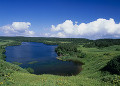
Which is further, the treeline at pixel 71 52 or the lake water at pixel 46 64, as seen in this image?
the treeline at pixel 71 52

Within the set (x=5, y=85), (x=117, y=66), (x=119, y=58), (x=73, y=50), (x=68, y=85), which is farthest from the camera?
(x=73, y=50)

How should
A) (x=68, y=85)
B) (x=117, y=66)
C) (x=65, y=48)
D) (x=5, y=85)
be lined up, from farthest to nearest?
1. (x=65, y=48)
2. (x=117, y=66)
3. (x=68, y=85)
4. (x=5, y=85)

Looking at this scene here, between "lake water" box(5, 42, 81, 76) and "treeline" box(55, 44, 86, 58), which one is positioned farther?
"treeline" box(55, 44, 86, 58)

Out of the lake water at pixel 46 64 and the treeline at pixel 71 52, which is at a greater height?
the treeline at pixel 71 52

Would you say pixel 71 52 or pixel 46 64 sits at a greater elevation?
pixel 71 52

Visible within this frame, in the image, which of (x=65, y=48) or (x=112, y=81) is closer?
(x=112, y=81)

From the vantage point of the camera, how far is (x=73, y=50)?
9794 cm

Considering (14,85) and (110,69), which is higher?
(14,85)

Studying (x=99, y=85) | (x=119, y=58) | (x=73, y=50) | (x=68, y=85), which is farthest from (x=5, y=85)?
(x=73, y=50)

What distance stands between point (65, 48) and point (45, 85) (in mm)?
92084

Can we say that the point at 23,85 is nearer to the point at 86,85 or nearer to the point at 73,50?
the point at 86,85

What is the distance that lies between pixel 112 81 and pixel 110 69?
43.3ft

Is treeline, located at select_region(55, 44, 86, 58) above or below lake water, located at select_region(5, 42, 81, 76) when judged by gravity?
above

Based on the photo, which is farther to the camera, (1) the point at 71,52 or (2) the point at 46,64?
(1) the point at 71,52
